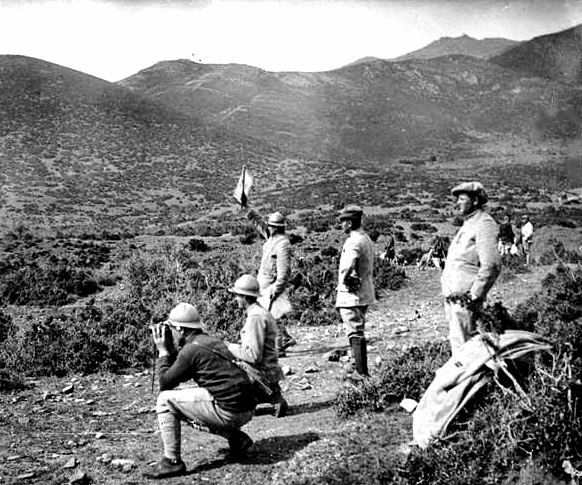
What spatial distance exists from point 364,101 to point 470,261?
Result: 10051cm

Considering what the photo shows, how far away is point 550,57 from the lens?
11931 centimetres

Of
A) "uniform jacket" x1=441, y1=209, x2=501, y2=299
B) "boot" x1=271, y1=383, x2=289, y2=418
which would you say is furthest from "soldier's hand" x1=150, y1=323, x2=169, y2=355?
"uniform jacket" x1=441, y1=209, x2=501, y2=299

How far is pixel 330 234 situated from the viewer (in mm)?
23328

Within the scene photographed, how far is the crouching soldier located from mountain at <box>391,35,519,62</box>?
182 meters

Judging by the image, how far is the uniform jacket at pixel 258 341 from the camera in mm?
4879

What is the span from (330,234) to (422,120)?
3091 inches

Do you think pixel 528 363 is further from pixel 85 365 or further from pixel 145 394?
pixel 85 365

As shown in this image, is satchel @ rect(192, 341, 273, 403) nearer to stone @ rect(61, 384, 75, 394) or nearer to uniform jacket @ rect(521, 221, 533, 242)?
stone @ rect(61, 384, 75, 394)

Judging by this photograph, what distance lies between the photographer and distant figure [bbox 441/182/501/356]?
4.50 metres

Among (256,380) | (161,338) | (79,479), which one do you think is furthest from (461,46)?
(79,479)

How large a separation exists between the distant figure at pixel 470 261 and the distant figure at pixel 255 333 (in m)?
1.46

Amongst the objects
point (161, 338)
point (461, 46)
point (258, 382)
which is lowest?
point (258, 382)

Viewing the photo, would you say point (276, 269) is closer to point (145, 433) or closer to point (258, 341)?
point (258, 341)

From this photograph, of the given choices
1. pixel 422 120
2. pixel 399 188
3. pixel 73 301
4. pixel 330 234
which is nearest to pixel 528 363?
pixel 73 301
